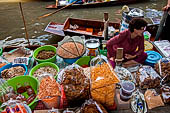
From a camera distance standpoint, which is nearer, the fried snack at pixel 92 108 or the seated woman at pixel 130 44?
the fried snack at pixel 92 108

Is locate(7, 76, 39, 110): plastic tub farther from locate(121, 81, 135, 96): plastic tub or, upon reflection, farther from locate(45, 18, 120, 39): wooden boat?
locate(45, 18, 120, 39): wooden boat

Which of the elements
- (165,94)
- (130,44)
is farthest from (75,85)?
(130,44)

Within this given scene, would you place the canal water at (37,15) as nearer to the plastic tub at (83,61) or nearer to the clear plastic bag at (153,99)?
the plastic tub at (83,61)

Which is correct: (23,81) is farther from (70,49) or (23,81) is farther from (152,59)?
(152,59)

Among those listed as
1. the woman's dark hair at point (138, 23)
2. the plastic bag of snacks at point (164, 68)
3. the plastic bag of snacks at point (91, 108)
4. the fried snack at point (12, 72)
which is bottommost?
the fried snack at point (12, 72)

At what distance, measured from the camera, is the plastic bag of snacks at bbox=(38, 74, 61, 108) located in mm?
1697

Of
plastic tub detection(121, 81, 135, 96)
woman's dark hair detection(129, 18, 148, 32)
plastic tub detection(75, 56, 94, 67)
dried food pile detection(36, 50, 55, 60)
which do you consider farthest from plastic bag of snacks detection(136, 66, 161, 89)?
dried food pile detection(36, 50, 55, 60)

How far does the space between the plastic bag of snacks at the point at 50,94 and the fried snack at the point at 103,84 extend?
456mm

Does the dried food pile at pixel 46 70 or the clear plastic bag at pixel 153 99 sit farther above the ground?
the clear plastic bag at pixel 153 99

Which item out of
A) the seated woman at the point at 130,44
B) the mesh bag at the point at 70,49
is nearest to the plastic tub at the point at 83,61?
the mesh bag at the point at 70,49

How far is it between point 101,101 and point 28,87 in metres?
1.44

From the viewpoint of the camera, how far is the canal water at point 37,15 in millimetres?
6512

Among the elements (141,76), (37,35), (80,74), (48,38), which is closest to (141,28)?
(141,76)

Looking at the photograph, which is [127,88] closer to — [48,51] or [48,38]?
[48,51]
